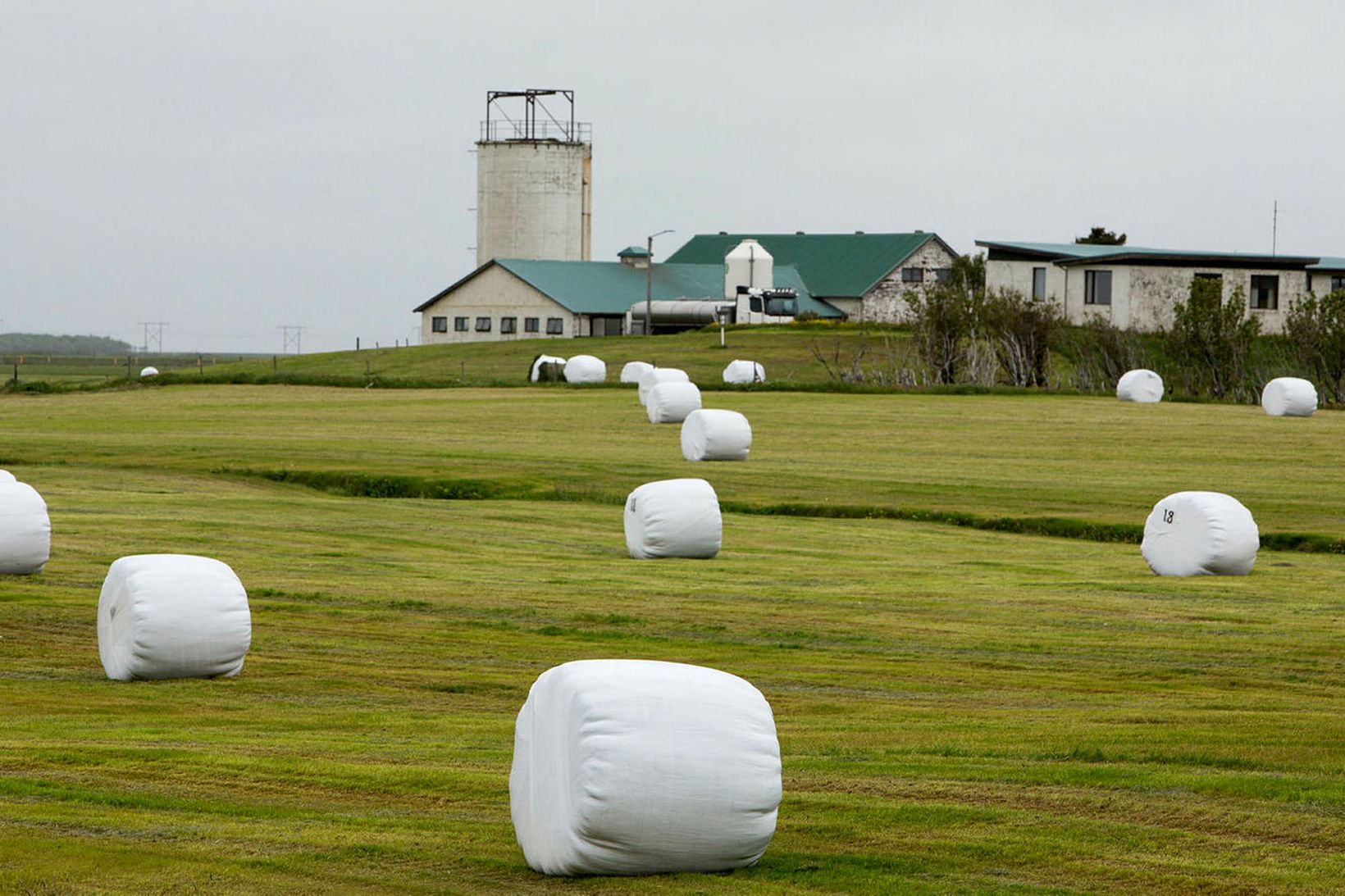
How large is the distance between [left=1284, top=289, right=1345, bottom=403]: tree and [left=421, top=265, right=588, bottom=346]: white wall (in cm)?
4982

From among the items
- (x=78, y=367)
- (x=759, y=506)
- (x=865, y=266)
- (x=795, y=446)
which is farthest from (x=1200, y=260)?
(x=78, y=367)

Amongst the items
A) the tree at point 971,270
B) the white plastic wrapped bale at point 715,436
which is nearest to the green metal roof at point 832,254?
the tree at point 971,270

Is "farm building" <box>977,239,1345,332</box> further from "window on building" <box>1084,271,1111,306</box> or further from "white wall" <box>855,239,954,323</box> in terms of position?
"white wall" <box>855,239,954,323</box>

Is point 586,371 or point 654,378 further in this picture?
point 586,371

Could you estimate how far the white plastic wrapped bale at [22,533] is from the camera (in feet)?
70.8

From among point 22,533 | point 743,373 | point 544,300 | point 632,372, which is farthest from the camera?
point 544,300

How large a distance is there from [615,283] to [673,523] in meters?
97.3

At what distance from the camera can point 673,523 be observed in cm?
2709

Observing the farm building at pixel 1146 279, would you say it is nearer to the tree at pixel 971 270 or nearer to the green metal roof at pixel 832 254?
the tree at pixel 971 270

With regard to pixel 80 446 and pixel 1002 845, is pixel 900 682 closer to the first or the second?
pixel 1002 845

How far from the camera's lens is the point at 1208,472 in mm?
42500

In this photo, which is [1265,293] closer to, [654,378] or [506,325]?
[654,378]

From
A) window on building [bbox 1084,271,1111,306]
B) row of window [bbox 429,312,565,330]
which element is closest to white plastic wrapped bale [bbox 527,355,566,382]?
window on building [bbox 1084,271,1111,306]

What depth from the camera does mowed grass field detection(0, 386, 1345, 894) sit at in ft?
32.3
